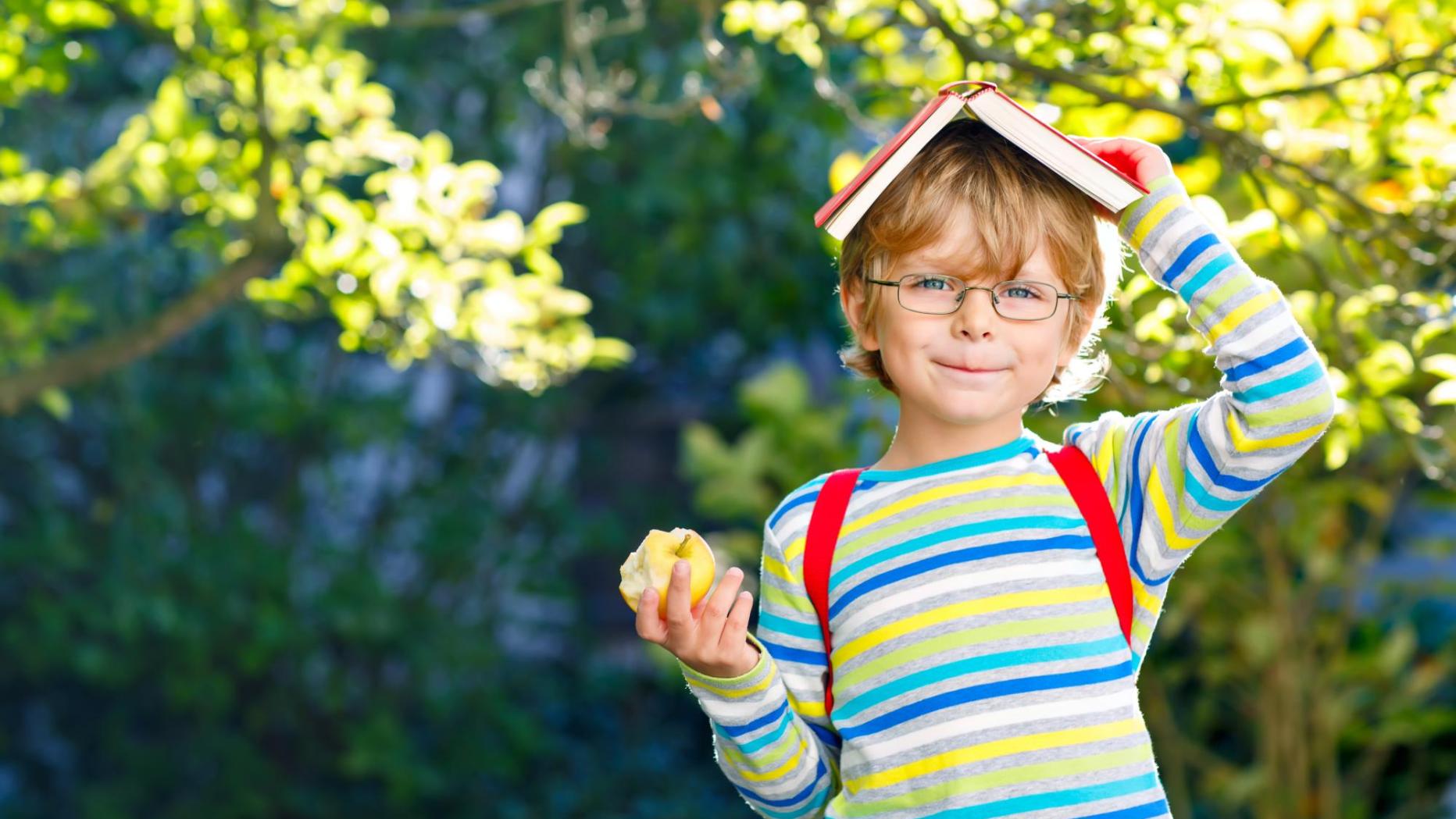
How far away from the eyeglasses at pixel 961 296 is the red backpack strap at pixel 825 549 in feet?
0.59

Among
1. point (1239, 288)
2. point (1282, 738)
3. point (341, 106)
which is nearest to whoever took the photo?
point (1239, 288)

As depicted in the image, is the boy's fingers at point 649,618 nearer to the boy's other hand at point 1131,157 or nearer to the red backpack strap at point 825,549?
the red backpack strap at point 825,549

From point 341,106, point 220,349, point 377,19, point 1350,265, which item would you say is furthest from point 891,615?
point 220,349

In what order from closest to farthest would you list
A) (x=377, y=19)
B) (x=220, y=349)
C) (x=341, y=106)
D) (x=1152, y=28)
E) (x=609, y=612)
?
(x=1152, y=28) < (x=377, y=19) < (x=341, y=106) < (x=220, y=349) < (x=609, y=612)

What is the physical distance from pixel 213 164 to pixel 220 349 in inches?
85.5

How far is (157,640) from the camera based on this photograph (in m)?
5.52

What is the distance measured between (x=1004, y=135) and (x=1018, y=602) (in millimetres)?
427

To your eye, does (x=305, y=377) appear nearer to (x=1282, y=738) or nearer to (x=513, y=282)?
(x=513, y=282)

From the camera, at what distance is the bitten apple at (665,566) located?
148cm

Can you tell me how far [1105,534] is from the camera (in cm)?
154

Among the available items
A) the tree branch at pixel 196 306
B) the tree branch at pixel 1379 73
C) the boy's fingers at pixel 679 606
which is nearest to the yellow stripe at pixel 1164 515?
the boy's fingers at pixel 679 606

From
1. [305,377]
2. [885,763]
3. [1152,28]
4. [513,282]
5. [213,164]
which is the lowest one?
[885,763]

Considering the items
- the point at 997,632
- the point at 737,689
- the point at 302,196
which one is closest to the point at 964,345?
the point at 997,632

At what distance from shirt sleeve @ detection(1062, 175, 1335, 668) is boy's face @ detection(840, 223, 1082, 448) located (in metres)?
0.10
